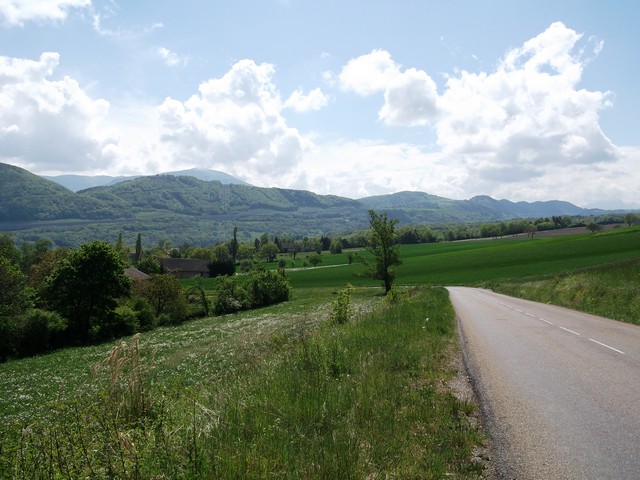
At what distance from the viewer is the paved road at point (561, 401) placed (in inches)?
232

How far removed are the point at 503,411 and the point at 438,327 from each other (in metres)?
10.3

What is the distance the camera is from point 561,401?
337 inches

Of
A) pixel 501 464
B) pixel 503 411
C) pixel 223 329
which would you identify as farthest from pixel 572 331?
pixel 223 329

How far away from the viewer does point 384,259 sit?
66938 mm

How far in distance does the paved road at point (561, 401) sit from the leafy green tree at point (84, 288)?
4470cm

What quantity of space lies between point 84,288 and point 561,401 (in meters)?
50.9

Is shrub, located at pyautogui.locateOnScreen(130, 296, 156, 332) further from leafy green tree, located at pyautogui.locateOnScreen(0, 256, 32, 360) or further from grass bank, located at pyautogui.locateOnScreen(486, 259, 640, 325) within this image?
grass bank, located at pyautogui.locateOnScreen(486, 259, 640, 325)

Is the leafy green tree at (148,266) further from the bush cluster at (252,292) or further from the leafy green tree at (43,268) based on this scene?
the bush cluster at (252,292)

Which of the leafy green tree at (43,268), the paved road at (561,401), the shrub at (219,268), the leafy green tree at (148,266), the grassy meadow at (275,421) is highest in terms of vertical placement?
the grassy meadow at (275,421)

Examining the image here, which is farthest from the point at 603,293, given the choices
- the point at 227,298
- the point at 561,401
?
the point at 227,298

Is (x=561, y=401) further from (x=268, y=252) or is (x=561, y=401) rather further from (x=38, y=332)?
(x=268, y=252)

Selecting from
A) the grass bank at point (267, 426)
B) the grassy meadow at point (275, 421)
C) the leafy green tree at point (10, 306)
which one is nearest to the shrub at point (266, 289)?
the leafy green tree at point (10, 306)

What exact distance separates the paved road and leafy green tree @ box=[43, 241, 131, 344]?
1760 inches

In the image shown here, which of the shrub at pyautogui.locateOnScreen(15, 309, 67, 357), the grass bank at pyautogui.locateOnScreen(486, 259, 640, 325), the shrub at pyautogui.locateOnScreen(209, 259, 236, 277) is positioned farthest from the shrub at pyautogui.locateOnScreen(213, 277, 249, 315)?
the shrub at pyautogui.locateOnScreen(209, 259, 236, 277)
